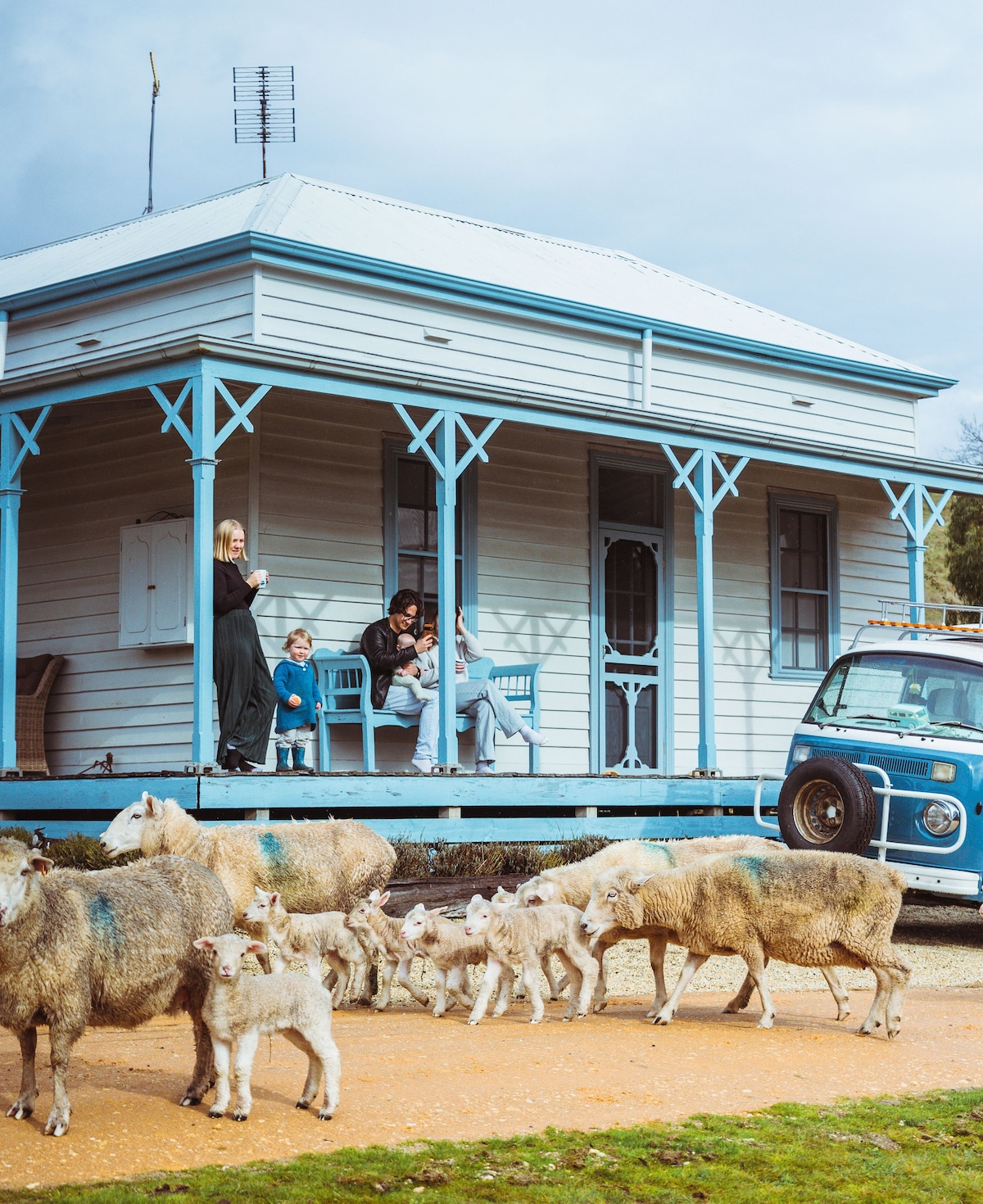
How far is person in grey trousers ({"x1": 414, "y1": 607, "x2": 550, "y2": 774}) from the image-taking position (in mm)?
13516

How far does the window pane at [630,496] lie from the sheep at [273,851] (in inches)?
300

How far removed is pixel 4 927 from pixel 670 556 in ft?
38.0

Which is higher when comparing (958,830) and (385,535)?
(385,535)

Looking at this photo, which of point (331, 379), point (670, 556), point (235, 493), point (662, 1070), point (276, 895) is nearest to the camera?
point (662, 1070)

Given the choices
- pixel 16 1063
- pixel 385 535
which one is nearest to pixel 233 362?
pixel 385 535

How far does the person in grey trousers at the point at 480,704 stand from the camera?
13.5 meters

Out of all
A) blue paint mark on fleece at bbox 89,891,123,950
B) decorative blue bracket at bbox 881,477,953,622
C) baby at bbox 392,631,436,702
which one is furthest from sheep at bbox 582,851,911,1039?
decorative blue bracket at bbox 881,477,953,622

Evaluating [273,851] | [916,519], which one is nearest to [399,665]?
[273,851]

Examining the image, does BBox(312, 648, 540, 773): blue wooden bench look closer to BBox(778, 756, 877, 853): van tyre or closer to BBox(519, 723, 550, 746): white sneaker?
BBox(519, 723, 550, 746): white sneaker

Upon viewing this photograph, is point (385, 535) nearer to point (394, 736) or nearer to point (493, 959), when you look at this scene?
point (394, 736)

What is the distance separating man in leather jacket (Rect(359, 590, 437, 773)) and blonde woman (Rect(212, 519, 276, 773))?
157cm

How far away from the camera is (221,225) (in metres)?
15.2

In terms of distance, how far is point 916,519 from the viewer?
17.0 m

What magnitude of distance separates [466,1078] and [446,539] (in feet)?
22.1
